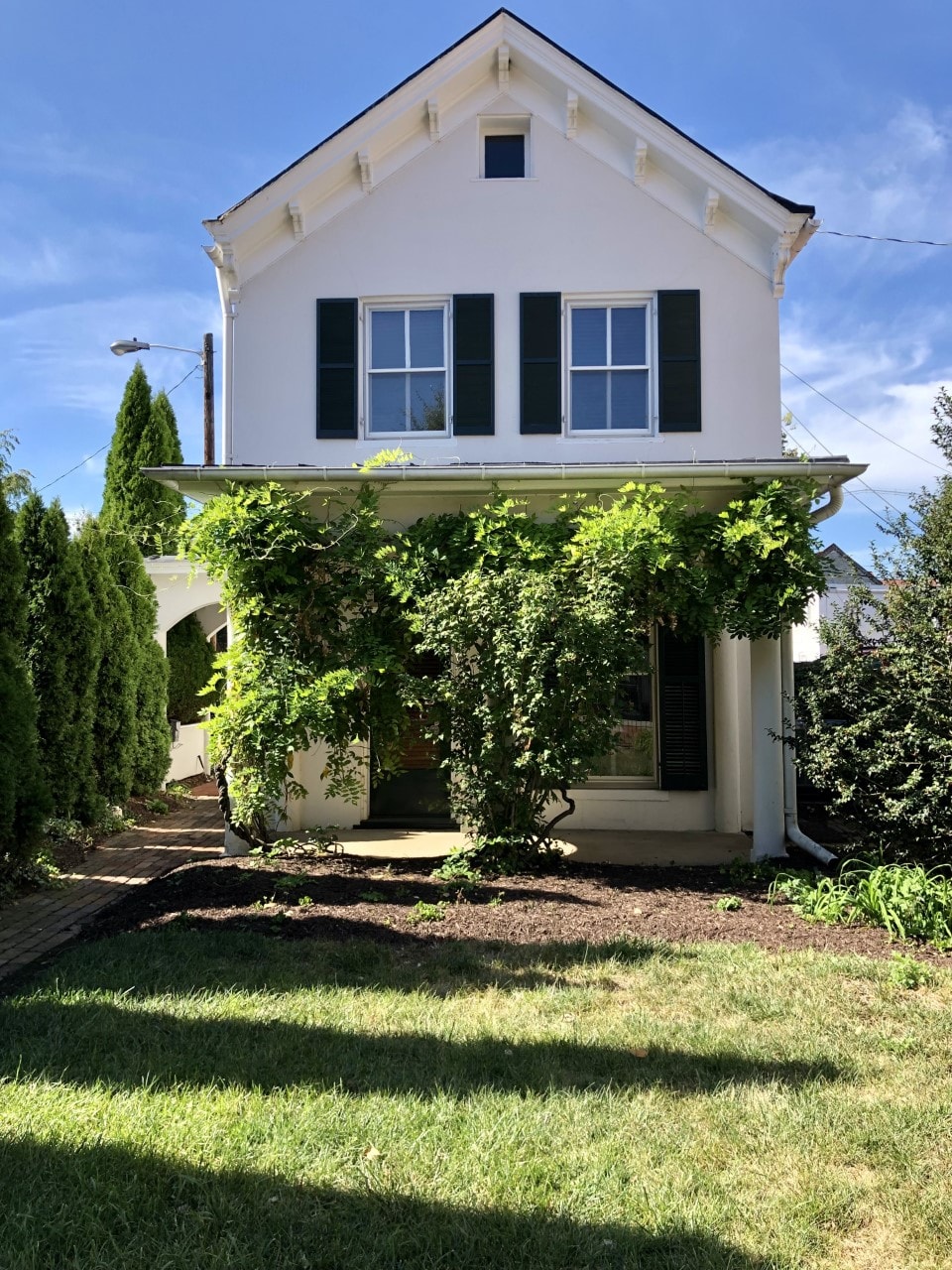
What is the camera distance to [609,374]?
381 inches

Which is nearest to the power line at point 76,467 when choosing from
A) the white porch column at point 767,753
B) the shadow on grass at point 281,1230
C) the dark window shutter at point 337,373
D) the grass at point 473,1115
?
the dark window shutter at point 337,373

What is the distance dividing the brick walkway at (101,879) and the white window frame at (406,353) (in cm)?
487

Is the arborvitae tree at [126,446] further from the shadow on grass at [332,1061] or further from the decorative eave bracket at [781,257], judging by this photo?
the shadow on grass at [332,1061]

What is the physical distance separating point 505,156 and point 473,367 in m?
2.58

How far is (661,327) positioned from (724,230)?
1320 mm

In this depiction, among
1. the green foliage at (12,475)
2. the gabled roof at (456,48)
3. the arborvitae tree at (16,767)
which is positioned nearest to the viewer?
the arborvitae tree at (16,767)

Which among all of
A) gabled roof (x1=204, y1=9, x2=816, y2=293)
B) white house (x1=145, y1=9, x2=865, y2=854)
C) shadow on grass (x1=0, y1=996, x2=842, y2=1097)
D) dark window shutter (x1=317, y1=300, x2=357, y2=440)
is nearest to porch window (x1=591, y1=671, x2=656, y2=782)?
white house (x1=145, y1=9, x2=865, y2=854)

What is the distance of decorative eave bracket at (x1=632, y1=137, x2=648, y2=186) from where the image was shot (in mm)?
9508

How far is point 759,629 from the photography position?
7227mm

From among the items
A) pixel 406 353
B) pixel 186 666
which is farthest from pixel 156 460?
pixel 406 353

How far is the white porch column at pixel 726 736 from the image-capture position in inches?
381

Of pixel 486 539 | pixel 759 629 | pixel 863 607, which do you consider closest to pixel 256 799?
pixel 486 539

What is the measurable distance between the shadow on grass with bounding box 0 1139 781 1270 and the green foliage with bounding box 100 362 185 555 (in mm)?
13890

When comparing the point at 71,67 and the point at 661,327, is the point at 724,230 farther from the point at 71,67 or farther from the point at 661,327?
the point at 71,67
